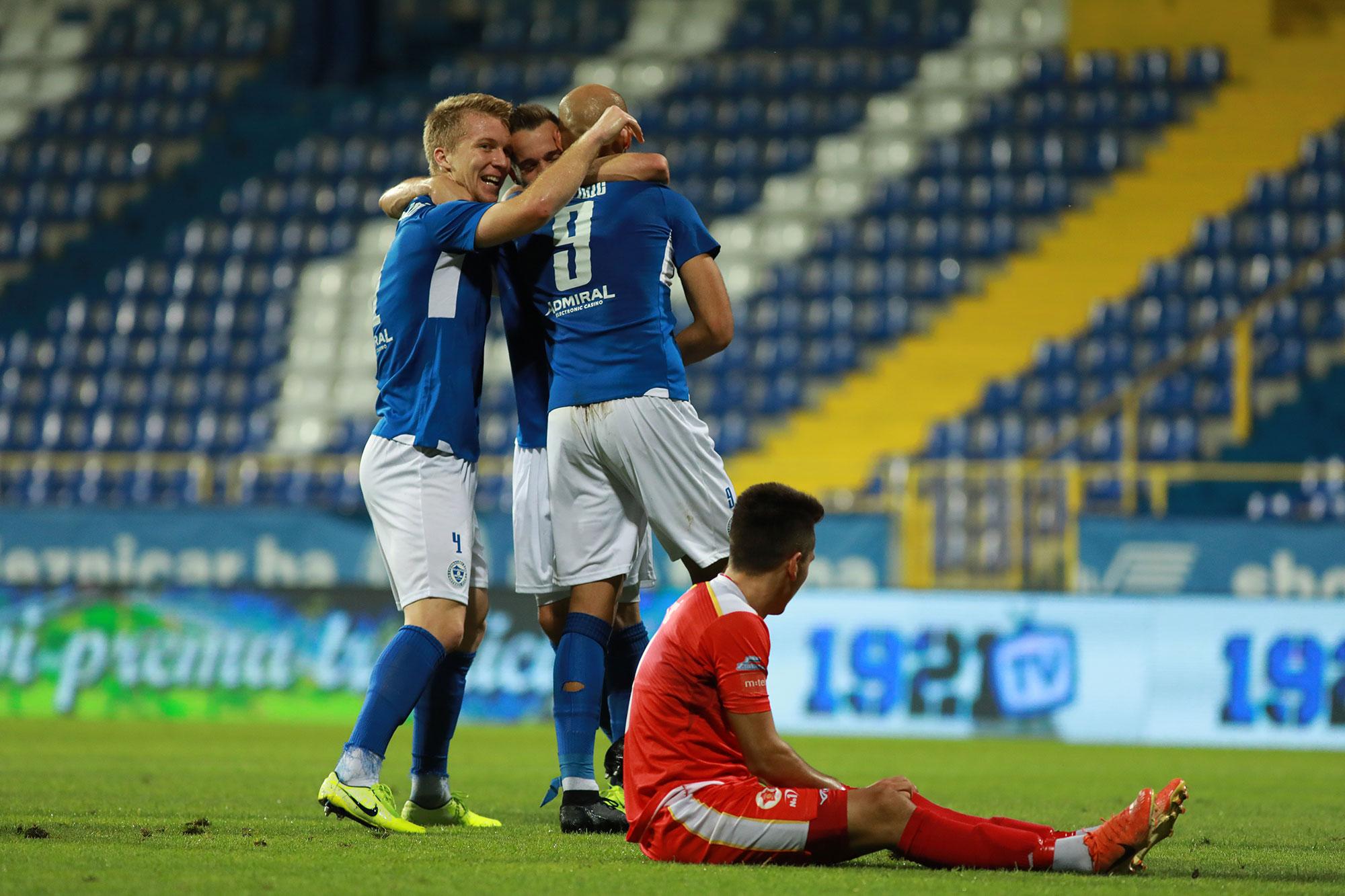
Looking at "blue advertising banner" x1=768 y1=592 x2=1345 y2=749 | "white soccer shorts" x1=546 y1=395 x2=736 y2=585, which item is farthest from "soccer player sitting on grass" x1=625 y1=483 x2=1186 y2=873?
"blue advertising banner" x1=768 y1=592 x2=1345 y2=749

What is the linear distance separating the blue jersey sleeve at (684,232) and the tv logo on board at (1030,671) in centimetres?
607

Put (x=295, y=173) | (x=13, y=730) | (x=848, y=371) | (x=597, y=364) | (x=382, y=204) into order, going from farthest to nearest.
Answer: (x=295, y=173) → (x=848, y=371) → (x=13, y=730) → (x=382, y=204) → (x=597, y=364)

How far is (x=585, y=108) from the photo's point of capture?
5.05 m

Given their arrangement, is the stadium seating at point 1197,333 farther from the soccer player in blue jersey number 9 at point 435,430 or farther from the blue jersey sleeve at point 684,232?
the soccer player in blue jersey number 9 at point 435,430

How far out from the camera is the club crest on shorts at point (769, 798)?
3797 millimetres

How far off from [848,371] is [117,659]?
7.86 meters

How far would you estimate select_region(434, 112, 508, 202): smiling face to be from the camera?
16.0 feet

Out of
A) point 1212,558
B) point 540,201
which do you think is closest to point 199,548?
point 1212,558

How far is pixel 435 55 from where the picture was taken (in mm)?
20891

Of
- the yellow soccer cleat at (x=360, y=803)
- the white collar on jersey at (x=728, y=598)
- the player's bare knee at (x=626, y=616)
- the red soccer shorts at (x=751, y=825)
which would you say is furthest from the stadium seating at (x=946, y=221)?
the red soccer shorts at (x=751, y=825)

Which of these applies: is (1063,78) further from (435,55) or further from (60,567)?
(60,567)

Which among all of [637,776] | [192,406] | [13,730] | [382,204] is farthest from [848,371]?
[637,776]

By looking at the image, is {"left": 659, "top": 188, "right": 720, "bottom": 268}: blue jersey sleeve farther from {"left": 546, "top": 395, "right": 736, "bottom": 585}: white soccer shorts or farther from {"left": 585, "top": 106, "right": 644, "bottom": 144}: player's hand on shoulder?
{"left": 546, "top": 395, "right": 736, "bottom": 585}: white soccer shorts

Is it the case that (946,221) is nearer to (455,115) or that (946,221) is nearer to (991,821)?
(455,115)
